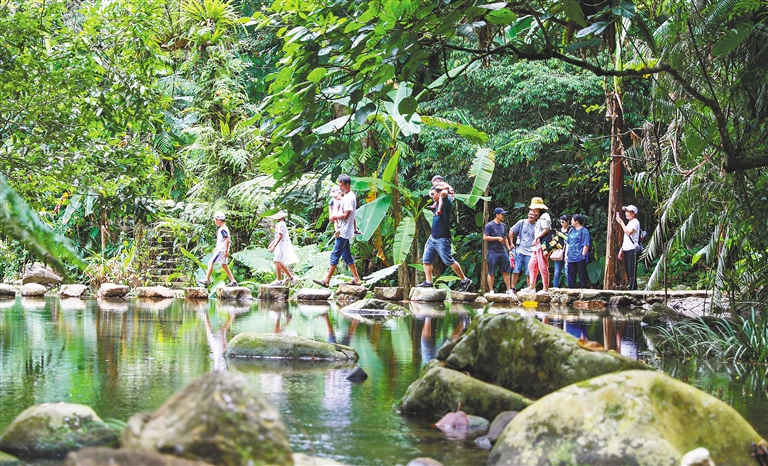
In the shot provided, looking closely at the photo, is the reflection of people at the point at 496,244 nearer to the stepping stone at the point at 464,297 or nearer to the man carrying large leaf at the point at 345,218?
the stepping stone at the point at 464,297

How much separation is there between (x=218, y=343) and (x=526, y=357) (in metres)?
3.87

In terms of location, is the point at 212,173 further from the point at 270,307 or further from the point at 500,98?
the point at 270,307

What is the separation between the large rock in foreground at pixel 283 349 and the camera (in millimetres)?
7422

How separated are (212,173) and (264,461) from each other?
22.1 metres

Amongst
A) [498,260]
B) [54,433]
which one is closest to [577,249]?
[498,260]

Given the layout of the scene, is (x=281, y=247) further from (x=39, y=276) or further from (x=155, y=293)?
(x=39, y=276)

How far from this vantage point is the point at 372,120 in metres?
6.39

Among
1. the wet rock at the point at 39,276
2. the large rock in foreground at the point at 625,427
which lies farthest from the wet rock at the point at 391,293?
the large rock in foreground at the point at 625,427

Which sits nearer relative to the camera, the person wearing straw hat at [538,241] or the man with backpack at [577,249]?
the person wearing straw hat at [538,241]

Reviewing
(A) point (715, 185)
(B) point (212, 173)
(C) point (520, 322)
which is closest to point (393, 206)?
(B) point (212, 173)

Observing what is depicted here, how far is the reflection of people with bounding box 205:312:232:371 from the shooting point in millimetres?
6857

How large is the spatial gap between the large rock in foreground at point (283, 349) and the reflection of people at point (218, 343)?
6.6 inches

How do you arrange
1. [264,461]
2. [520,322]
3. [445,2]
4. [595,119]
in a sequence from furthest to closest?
1. [595,119]
2. [520,322]
3. [445,2]
4. [264,461]

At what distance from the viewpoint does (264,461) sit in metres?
2.84
